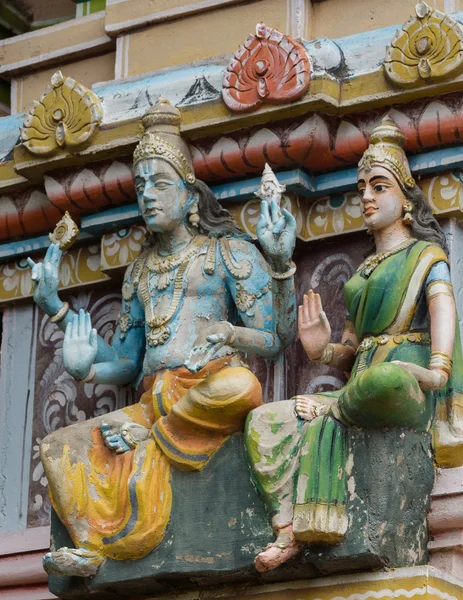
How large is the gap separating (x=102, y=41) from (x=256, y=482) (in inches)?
86.5

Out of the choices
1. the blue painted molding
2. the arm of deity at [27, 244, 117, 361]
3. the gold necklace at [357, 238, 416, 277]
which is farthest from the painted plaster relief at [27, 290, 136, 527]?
the gold necklace at [357, 238, 416, 277]

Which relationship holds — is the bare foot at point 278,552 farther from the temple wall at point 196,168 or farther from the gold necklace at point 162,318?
the gold necklace at point 162,318

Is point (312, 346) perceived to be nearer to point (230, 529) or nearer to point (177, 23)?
point (230, 529)

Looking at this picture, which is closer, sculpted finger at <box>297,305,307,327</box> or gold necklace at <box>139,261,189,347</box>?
sculpted finger at <box>297,305,307,327</box>

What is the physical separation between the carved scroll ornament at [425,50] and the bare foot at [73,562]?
183 centimetres

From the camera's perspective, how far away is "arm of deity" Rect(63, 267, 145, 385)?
22.3 feet

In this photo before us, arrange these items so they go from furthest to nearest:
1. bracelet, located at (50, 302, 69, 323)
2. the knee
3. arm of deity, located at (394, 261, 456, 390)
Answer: bracelet, located at (50, 302, 69, 323) < arm of deity, located at (394, 261, 456, 390) < the knee

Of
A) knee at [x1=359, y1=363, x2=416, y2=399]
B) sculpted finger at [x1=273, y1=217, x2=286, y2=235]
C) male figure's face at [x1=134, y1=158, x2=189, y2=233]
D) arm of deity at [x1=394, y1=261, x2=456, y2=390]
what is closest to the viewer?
knee at [x1=359, y1=363, x2=416, y2=399]

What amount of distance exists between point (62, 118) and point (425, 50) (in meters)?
1.38

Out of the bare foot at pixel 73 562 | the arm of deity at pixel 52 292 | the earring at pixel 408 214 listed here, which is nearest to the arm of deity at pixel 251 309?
the earring at pixel 408 214

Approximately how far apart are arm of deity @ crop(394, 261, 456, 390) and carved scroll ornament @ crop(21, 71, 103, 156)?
1489 mm

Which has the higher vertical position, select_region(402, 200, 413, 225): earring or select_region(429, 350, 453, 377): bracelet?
select_region(402, 200, 413, 225): earring

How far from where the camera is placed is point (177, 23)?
24.7ft

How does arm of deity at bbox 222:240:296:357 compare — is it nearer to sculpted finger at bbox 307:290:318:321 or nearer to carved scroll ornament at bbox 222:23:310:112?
sculpted finger at bbox 307:290:318:321
